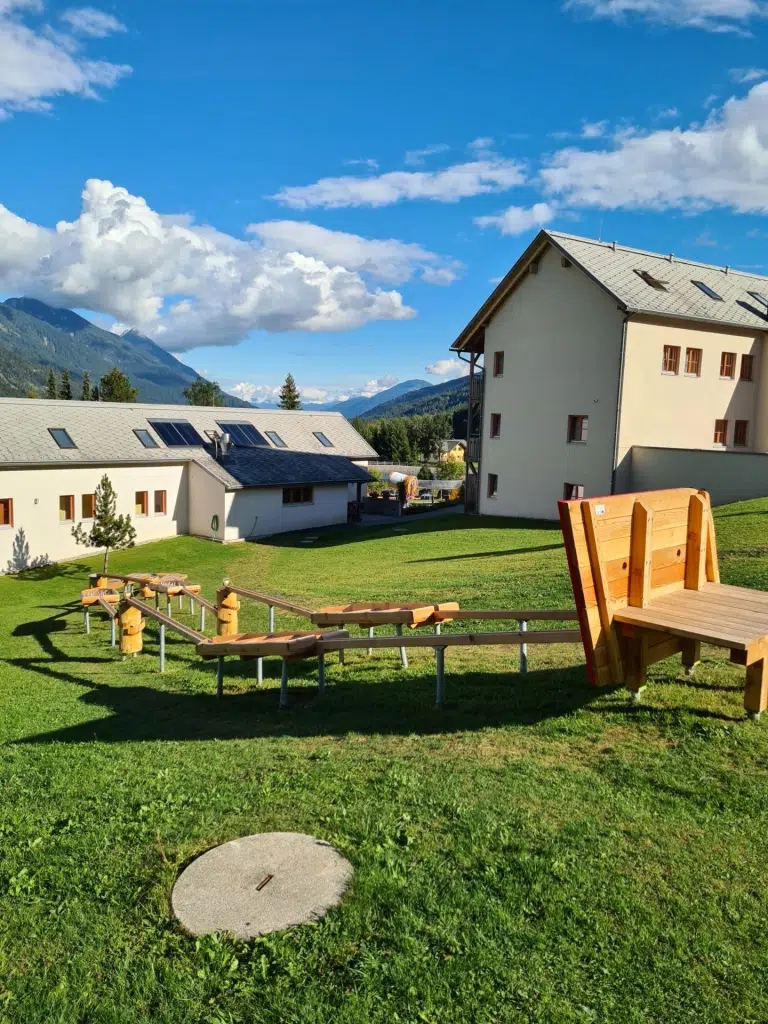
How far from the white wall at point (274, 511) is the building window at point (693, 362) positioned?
17.6 meters

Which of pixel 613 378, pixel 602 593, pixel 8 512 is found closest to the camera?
pixel 602 593

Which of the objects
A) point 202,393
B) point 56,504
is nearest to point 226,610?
point 56,504

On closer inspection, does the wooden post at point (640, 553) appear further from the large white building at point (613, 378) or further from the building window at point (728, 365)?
the building window at point (728, 365)

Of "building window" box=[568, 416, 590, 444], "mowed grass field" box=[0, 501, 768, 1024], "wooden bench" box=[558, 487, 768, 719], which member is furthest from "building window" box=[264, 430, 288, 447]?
"wooden bench" box=[558, 487, 768, 719]

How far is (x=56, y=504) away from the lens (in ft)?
93.6

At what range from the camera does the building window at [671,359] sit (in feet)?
96.2

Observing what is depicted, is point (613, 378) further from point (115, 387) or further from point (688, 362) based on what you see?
point (115, 387)

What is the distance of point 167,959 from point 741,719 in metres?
4.91

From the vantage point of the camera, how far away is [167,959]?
3.71m

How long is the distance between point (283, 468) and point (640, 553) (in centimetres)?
3123

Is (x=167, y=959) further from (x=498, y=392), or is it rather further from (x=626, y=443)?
(x=498, y=392)

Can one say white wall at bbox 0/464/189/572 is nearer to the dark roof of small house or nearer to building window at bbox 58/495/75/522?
building window at bbox 58/495/75/522

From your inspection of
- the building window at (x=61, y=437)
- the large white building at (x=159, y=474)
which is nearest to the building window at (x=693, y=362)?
the large white building at (x=159, y=474)

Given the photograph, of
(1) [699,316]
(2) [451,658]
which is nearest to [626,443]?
(1) [699,316]
